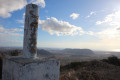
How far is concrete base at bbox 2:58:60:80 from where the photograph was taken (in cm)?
282

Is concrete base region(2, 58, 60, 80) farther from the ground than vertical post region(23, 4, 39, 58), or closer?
closer

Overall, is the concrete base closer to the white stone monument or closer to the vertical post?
the white stone monument

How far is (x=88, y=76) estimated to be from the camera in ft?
27.1

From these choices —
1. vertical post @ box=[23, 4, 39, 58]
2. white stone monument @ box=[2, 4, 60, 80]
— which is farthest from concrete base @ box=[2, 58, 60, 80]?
vertical post @ box=[23, 4, 39, 58]

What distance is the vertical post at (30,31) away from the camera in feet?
11.8

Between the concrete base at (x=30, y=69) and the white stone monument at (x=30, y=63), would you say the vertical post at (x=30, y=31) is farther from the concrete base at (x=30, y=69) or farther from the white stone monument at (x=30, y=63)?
the concrete base at (x=30, y=69)

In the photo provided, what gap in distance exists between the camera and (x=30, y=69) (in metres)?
2.92

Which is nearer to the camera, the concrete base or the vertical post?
the concrete base

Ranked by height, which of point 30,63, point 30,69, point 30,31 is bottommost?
point 30,69

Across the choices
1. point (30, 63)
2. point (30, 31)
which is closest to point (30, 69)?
point (30, 63)

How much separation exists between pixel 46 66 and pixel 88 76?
5.97 m

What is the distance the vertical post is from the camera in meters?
3.60

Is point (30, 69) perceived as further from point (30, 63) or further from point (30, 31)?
point (30, 31)

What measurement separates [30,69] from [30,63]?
16 centimetres
